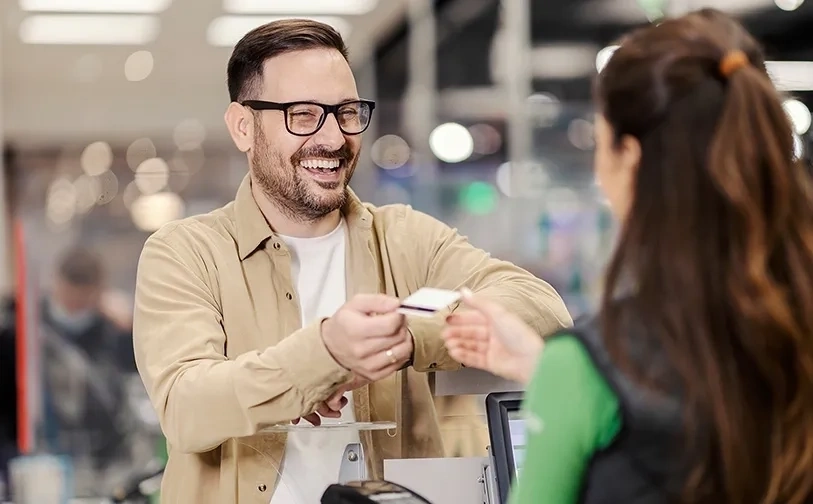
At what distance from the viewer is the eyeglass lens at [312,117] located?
222 centimetres

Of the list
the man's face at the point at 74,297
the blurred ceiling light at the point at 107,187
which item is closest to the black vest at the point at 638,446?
the man's face at the point at 74,297

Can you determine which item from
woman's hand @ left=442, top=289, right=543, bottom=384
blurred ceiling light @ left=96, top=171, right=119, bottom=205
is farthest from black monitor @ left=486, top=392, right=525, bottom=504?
blurred ceiling light @ left=96, top=171, right=119, bottom=205

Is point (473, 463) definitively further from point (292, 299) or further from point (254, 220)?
point (254, 220)

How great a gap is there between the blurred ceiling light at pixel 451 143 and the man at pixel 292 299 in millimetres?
7181

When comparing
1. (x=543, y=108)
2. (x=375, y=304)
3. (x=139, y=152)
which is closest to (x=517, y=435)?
(x=375, y=304)

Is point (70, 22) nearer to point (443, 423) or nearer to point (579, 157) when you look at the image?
point (579, 157)

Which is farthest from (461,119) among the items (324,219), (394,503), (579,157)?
(394,503)

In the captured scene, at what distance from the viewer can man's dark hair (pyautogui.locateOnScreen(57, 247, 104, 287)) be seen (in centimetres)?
722

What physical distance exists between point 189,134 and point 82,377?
12.0 feet

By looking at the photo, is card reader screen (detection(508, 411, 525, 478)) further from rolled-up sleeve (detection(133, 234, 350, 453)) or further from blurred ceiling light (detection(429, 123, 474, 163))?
blurred ceiling light (detection(429, 123, 474, 163))

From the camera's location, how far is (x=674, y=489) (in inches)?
47.2

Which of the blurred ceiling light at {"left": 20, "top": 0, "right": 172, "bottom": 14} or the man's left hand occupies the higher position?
the blurred ceiling light at {"left": 20, "top": 0, "right": 172, "bottom": 14}

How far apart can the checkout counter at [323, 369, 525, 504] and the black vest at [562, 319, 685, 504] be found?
47cm

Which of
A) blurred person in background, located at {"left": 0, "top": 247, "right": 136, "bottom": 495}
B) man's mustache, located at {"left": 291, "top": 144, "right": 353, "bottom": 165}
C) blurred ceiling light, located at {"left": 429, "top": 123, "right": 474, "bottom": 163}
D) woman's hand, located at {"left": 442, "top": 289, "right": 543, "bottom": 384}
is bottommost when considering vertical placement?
blurred person in background, located at {"left": 0, "top": 247, "right": 136, "bottom": 495}
